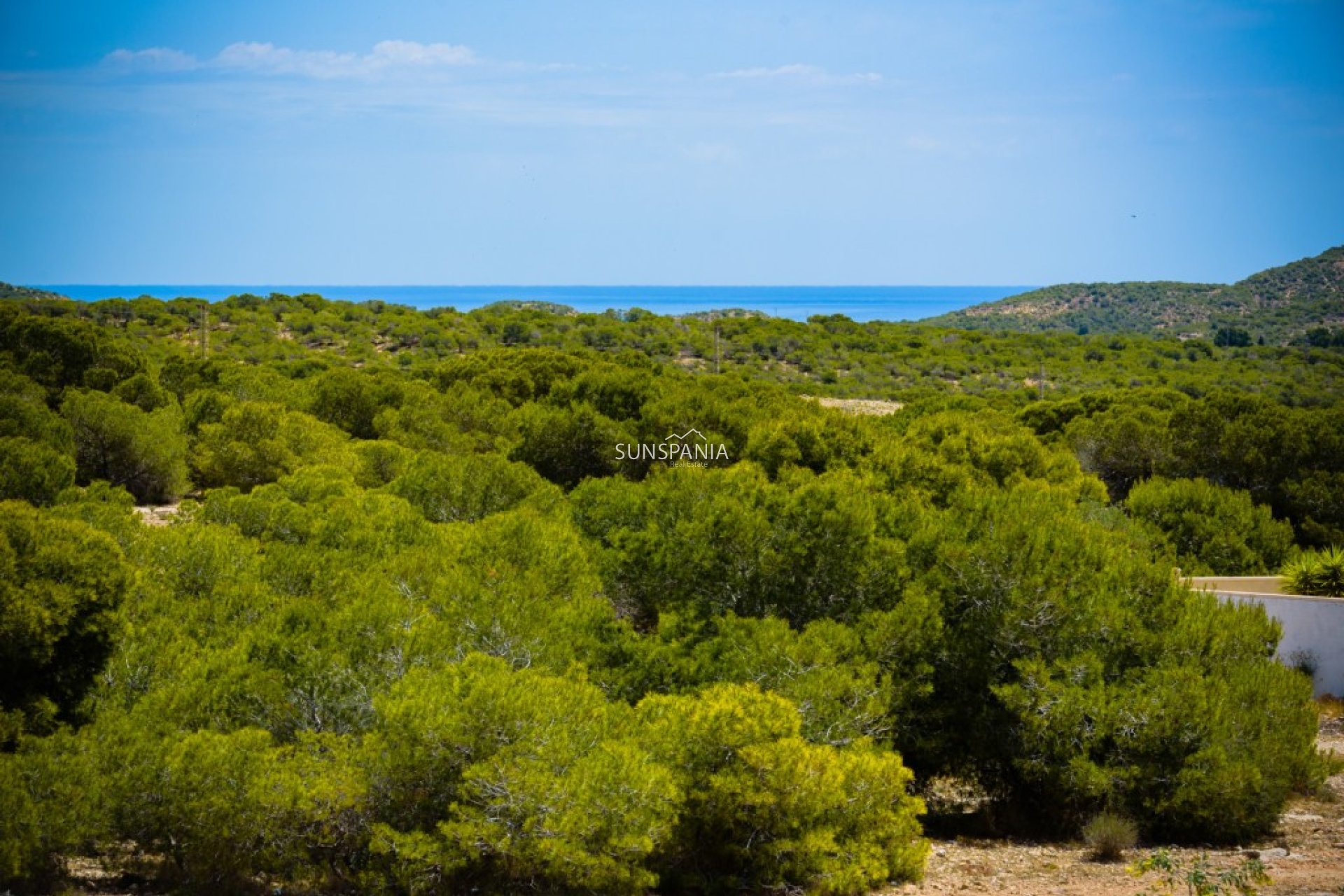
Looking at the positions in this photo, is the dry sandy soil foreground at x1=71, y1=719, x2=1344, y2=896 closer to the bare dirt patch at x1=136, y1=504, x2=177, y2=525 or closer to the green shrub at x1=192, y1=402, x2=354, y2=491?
the bare dirt patch at x1=136, y1=504, x2=177, y2=525

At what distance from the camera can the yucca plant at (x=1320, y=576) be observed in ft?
61.1

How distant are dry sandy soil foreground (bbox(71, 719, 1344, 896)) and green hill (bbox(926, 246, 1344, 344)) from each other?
7280cm

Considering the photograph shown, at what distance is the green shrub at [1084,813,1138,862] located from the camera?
11.9 m

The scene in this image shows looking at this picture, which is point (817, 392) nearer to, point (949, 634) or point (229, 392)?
point (229, 392)

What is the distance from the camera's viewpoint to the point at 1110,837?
12.0 metres

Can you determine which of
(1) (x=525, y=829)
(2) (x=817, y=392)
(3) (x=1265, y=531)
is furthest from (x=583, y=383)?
(2) (x=817, y=392)

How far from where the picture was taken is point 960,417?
1044 inches

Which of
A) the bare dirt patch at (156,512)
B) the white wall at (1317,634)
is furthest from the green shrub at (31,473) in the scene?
the white wall at (1317,634)

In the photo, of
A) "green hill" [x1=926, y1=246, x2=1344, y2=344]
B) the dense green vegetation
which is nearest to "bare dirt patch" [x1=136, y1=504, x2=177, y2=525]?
the dense green vegetation

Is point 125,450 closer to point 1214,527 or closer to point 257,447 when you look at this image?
point 257,447

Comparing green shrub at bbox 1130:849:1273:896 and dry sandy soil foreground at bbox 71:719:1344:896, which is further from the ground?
green shrub at bbox 1130:849:1273:896

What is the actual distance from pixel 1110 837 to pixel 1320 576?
8959 mm

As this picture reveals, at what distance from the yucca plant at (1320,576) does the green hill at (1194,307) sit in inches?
2564

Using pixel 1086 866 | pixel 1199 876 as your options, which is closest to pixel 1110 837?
pixel 1086 866
